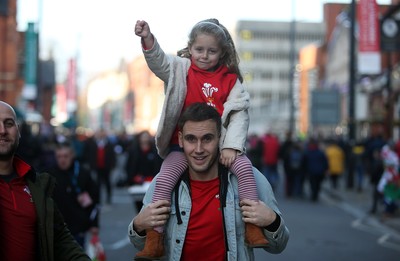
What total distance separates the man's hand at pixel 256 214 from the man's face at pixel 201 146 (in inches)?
10.1

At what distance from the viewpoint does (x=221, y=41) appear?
4191 millimetres

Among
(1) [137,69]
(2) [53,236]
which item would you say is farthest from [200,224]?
(1) [137,69]

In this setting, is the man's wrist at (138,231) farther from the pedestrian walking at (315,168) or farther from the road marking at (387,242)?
the pedestrian walking at (315,168)

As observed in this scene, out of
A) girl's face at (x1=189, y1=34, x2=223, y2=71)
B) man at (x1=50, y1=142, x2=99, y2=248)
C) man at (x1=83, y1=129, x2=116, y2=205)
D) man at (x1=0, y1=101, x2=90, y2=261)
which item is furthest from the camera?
man at (x1=83, y1=129, x2=116, y2=205)

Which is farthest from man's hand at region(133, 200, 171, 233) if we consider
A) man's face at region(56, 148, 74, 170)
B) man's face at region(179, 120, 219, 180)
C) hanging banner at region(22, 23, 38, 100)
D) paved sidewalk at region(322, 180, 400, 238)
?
hanging banner at region(22, 23, 38, 100)

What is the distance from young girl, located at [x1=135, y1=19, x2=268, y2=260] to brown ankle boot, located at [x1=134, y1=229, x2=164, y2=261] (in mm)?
16

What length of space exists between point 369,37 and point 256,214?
70.0ft

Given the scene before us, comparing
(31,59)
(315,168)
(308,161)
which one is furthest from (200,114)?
(31,59)

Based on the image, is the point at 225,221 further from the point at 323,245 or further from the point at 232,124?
the point at 323,245

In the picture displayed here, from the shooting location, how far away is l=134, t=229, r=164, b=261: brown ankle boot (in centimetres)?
389

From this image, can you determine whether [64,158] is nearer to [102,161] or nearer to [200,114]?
Result: [200,114]

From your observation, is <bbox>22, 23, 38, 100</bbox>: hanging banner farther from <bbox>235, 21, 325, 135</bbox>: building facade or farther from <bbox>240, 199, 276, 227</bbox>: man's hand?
<bbox>235, 21, 325, 135</bbox>: building facade

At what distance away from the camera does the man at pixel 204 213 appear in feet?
12.9

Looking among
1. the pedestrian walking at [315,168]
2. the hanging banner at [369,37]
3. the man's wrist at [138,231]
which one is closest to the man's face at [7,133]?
the man's wrist at [138,231]
